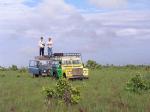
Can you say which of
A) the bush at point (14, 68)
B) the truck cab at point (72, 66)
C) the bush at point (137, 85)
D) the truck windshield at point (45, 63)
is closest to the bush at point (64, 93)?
the bush at point (137, 85)

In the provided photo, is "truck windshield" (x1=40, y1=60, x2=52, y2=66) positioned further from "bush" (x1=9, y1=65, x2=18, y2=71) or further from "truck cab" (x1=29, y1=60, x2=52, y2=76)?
"bush" (x1=9, y1=65, x2=18, y2=71)

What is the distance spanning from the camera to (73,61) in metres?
33.5

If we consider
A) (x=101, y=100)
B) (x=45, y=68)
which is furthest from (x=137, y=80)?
(x=45, y=68)

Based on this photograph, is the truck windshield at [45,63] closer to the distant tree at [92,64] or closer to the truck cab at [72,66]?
the truck cab at [72,66]

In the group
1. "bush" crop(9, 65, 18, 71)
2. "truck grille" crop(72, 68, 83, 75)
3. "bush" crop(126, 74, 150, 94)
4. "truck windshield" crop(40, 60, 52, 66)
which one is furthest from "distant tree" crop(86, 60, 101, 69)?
"bush" crop(126, 74, 150, 94)

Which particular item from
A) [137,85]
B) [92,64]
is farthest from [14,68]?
[137,85]

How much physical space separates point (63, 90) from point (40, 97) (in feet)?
6.26

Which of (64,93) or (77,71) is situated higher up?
(77,71)

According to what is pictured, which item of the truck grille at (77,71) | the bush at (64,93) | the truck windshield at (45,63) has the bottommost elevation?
the bush at (64,93)

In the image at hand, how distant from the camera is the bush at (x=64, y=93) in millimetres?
17356

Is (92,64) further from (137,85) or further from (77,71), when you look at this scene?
(137,85)

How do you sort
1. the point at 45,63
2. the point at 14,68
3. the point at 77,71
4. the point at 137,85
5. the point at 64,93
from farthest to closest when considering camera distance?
1. the point at 14,68
2. the point at 45,63
3. the point at 77,71
4. the point at 137,85
5. the point at 64,93

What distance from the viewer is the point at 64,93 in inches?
704

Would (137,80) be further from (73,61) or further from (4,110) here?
(73,61)
